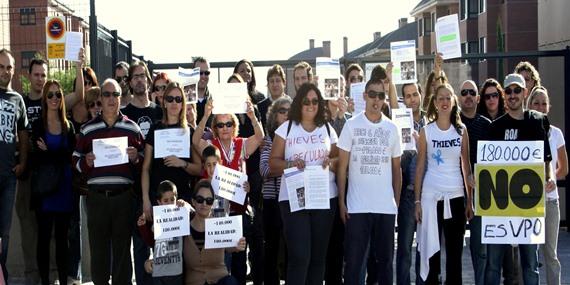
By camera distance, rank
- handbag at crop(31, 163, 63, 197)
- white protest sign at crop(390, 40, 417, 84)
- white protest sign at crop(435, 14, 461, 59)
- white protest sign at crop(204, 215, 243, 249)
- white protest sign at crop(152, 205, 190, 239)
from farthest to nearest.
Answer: white protest sign at crop(435, 14, 461, 59) → white protest sign at crop(390, 40, 417, 84) → handbag at crop(31, 163, 63, 197) → white protest sign at crop(204, 215, 243, 249) → white protest sign at crop(152, 205, 190, 239)

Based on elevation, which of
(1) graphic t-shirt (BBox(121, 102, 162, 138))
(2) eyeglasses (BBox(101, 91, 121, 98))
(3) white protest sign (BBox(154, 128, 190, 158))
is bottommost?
(3) white protest sign (BBox(154, 128, 190, 158))

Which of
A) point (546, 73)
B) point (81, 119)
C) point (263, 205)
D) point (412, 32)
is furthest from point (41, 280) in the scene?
point (412, 32)

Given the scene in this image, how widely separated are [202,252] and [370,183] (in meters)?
1.69

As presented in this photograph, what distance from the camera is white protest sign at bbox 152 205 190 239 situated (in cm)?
870

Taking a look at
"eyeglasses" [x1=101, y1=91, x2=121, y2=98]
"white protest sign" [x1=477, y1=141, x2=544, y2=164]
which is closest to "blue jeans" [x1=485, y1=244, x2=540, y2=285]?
"white protest sign" [x1=477, y1=141, x2=544, y2=164]

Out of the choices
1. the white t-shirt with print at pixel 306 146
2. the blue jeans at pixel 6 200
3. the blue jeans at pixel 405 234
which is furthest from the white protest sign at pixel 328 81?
the blue jeans at pixel 6 200

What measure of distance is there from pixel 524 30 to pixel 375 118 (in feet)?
132

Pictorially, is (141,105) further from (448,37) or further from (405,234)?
(448,37)

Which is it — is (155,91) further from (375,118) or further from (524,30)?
(524,30)

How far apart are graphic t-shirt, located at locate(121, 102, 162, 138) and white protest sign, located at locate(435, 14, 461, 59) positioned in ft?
10.8

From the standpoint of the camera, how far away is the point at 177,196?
9.20 metres

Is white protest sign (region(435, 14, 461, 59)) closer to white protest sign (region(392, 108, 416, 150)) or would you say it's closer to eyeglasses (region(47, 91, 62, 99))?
white protest sign (region(392, 108, 416, 150))

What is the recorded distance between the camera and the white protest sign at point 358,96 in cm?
988

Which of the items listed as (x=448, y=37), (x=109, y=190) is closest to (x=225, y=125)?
(x=109, y=190)
